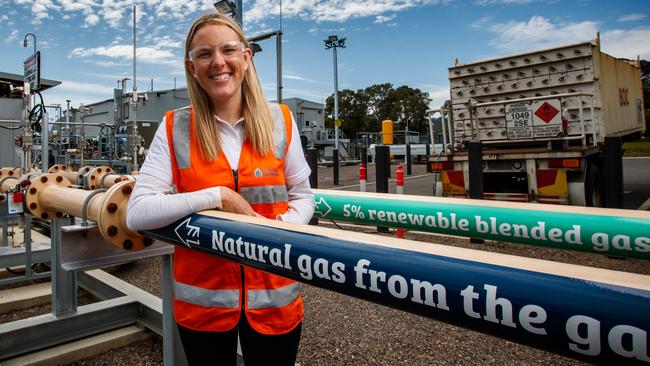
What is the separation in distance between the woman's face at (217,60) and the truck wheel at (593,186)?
255 inches

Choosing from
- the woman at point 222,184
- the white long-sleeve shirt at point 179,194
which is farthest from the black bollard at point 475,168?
the woman at point 222,184

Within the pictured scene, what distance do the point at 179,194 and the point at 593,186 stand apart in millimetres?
7231

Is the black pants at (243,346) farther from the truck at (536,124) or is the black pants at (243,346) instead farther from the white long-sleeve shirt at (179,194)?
the truck at (536,124)

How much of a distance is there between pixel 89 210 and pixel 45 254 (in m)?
3.17

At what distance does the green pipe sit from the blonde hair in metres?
0.80

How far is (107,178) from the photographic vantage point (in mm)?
4320

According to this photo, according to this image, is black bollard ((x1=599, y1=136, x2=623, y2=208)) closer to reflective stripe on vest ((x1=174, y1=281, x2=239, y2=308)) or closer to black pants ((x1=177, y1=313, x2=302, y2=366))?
black pants ((x1=177, y1=313, x2=302, y2=366))

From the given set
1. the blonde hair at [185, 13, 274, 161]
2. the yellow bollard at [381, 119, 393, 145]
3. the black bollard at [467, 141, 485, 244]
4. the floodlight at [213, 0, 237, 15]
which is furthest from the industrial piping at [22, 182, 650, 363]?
the yellow bollard at [381, 119, 393, 145]

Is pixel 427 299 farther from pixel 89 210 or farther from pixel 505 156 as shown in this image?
pixel 505 156

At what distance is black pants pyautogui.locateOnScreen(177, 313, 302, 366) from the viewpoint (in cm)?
144

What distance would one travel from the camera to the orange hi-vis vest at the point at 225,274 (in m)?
1.41

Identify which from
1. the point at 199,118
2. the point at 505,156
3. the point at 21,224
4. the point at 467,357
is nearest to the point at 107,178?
the point at 21,224

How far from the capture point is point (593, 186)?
6797 millimetres

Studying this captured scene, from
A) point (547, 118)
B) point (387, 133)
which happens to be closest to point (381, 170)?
point (387, 133)
